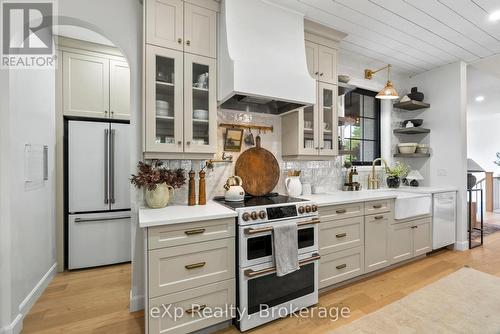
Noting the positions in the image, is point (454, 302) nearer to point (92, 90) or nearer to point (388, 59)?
point (388, 59)

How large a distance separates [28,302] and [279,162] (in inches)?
107

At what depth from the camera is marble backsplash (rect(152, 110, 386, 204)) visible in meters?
2.43

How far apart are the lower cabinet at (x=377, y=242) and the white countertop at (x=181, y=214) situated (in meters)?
1.70

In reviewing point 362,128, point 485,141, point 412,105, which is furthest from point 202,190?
point 485,141

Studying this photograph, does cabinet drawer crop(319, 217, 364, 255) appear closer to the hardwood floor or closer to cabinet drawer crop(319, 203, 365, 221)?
cabinet drawer crop(319, 203, 365, 221)

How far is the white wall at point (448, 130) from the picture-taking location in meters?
3.65

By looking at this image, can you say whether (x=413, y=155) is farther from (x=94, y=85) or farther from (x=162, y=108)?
(x=94, y=85)

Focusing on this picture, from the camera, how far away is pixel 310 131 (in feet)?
9.21

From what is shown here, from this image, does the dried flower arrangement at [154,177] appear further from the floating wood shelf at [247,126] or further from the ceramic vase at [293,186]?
the ceramic vase at [293,186]

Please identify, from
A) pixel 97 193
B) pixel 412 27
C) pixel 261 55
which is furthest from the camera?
pixel 97 193

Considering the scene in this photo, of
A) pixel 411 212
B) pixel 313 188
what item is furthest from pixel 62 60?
pixel 411 212

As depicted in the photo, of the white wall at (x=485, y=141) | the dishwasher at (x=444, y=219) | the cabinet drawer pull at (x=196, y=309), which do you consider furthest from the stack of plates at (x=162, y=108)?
the white wall at (x=485, y=141)

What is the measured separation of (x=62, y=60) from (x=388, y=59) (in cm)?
437

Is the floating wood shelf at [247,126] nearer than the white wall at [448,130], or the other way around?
the floating wood shelf at [247,126]
